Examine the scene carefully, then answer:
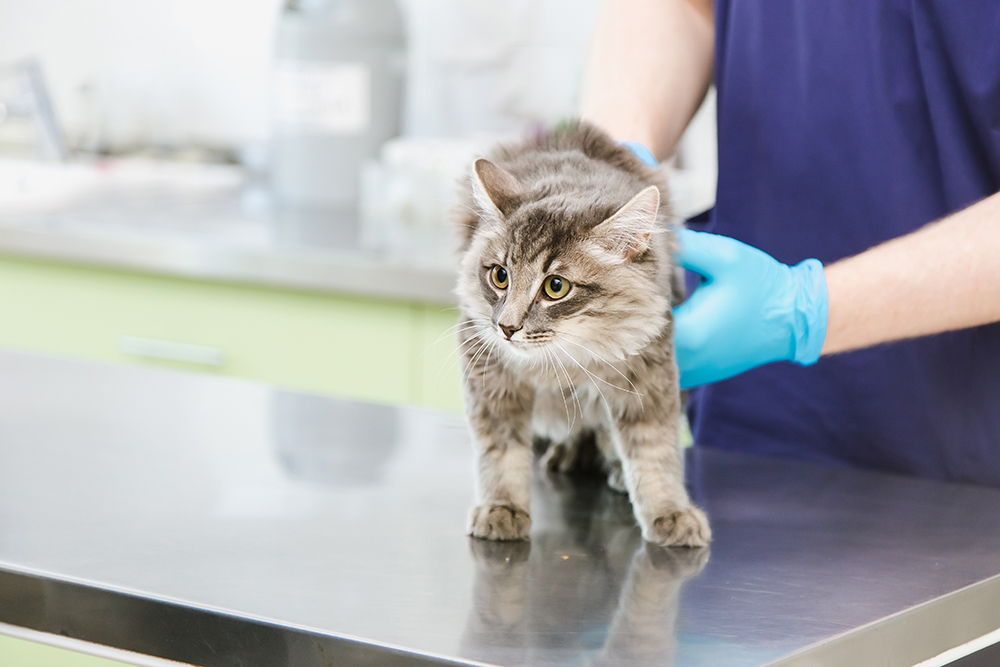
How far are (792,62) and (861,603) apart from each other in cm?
77

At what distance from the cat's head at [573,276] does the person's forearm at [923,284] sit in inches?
9.6

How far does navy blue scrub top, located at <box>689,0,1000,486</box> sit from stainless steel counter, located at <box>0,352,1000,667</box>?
0.31ft

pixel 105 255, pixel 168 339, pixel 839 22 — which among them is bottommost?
pixel 168 339

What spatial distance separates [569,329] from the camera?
92 centimetres

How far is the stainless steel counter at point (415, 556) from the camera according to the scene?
70 centimetres

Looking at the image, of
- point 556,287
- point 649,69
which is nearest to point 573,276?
point 556,287

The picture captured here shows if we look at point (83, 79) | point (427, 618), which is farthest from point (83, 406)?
point (83, 79)

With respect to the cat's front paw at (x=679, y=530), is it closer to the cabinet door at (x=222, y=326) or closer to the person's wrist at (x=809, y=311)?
the person's wrist at (x=809, y=311)

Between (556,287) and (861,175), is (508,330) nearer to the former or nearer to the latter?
(556,287)

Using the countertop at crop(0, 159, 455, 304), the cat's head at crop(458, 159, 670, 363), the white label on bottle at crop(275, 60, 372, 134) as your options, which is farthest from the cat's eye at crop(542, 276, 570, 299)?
the white label on bottle at crop(275, 60, 372, 134)

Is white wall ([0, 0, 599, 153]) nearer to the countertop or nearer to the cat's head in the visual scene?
the countertop

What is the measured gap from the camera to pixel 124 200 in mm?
2527

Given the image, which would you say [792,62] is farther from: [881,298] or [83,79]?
[83,79]

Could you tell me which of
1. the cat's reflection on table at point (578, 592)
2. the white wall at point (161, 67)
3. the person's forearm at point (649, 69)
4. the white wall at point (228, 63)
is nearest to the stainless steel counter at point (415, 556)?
the cat's reflection on table at point (578, 592)
